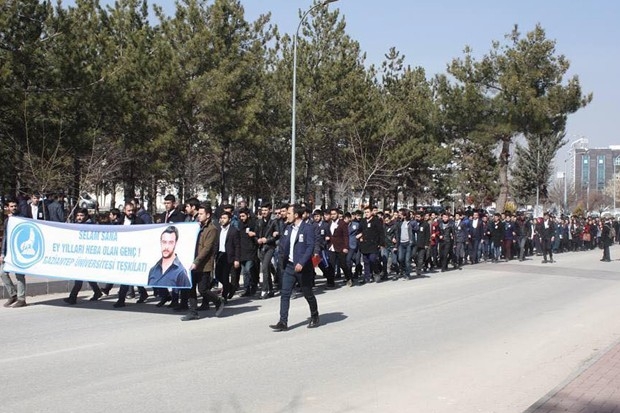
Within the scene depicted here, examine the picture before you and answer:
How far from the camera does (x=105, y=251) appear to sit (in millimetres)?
11461

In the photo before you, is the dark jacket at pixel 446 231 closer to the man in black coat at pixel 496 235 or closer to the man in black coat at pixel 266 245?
the man in black coat at pixel 496 235

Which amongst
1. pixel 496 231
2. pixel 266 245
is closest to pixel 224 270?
pixel 266 245

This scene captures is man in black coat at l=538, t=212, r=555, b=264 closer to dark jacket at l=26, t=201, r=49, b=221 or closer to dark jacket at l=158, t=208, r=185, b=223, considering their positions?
dark jacket at l=158, t=208, r=185, b=223

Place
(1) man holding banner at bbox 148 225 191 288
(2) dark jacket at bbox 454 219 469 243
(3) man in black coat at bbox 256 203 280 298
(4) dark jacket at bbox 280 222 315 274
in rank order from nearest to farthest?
(4) dark jacket at bbox 280 222 315 274, (1) man holding banner at bbox 148 225 191 288, (3) man in black coat at bbox 256 203 280 298, (2) dark jacket at bbox 454 219 469 243

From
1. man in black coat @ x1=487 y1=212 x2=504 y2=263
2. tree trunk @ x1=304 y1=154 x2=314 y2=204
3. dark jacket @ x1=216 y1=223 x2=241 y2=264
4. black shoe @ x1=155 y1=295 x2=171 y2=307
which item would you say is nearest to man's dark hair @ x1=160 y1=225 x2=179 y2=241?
black shoe @ x1=155 y1=295 x2=171 y2=307

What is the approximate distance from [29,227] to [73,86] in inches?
492

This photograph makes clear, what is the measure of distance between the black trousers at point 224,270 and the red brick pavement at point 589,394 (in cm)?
683

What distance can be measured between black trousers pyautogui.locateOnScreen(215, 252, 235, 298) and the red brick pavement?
22.4 feet

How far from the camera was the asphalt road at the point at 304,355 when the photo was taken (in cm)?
630

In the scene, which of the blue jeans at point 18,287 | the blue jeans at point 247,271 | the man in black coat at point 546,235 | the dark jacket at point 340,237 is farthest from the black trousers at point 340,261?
the man in black coat at point 546,235

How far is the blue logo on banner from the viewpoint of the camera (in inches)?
464

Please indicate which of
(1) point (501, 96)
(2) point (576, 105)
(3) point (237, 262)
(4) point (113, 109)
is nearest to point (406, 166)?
(1) point (501, 96)

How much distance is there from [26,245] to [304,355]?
621cm

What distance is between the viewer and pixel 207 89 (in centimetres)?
2953
